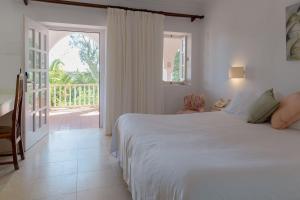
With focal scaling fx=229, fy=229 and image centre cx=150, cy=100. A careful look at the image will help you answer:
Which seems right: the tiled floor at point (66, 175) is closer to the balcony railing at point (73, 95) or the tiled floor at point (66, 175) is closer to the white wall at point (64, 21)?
the white wall at point (64, 21)

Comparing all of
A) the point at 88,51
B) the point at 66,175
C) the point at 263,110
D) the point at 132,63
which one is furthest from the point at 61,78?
the point at 263,110

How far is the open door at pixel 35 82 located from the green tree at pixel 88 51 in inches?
136

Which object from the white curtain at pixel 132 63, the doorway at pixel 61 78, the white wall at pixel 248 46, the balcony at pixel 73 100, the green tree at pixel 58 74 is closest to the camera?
the white wall at pixel 248 46

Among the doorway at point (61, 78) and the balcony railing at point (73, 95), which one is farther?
the balcony railing at point (73, 95)

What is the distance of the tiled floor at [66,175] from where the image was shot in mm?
2230

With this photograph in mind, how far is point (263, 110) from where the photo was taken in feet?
8.46

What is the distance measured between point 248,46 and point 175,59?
199 cm

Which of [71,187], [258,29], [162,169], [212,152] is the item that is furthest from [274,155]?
[258,29]

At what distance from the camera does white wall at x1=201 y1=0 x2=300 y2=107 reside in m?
2.96

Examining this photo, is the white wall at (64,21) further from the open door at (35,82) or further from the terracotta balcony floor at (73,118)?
the terracotta balcony floor at (73,118)

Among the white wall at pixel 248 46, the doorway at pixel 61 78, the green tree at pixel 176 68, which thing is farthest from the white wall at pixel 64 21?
the green tree at pixel 176 68

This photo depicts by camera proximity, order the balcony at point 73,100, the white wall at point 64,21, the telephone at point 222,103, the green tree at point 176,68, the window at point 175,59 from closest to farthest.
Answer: the white wall at point 64,21, the telephone at point 222,103, the window at point 175,59, the green tree at point 176,68, the balcony at point 73,100

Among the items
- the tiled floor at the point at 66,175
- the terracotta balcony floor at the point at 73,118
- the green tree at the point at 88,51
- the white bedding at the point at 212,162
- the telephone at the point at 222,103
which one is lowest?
the tiled floor at the point at 66,175

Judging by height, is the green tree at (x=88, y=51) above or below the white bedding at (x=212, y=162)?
above
